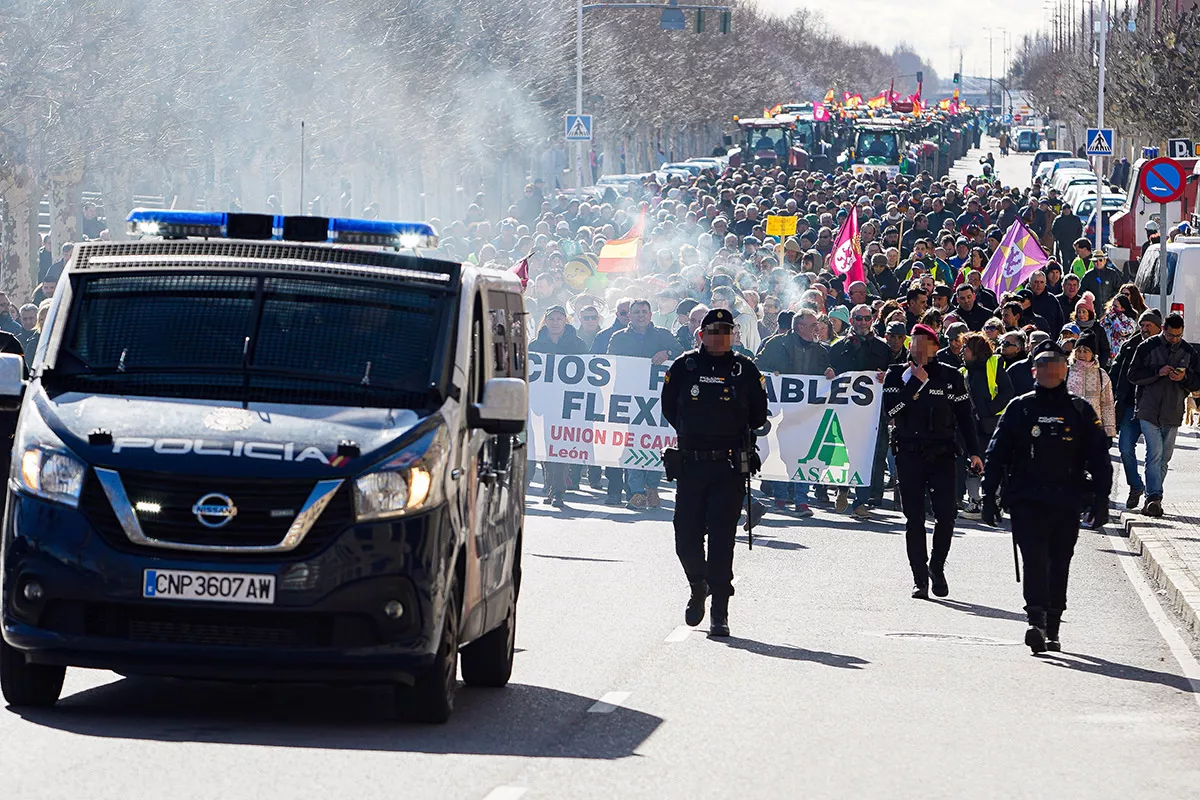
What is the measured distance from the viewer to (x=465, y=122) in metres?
57.2

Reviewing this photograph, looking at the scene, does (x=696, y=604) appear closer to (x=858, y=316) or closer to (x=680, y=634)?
(x=680, y=634)

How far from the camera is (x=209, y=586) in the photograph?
8602 millimetres

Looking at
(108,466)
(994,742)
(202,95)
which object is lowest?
(994,742)

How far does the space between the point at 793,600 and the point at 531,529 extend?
4.24m

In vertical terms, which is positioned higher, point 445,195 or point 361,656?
point 445,195

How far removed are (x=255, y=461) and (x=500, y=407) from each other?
106cm

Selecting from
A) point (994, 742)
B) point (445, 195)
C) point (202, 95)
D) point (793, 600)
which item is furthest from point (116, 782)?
point (445, 195)

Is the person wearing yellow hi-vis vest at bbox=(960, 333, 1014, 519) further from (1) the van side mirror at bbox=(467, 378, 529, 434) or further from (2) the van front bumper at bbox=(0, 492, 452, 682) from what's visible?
(2) the van front bumper at bbox=(0, 492, 452, 682)

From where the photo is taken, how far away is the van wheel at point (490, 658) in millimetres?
10406

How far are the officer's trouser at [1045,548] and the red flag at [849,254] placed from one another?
15.8 m

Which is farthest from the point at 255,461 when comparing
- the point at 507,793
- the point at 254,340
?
the point at 507,793

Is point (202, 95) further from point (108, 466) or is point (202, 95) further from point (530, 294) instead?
point (108, 466)

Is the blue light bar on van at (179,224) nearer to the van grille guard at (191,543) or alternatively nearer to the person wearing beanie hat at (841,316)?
the van grille guard at (191,543)

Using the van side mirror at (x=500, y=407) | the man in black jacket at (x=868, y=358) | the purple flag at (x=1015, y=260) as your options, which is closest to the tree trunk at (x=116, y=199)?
the purple flag at (x=1015, y=260)
